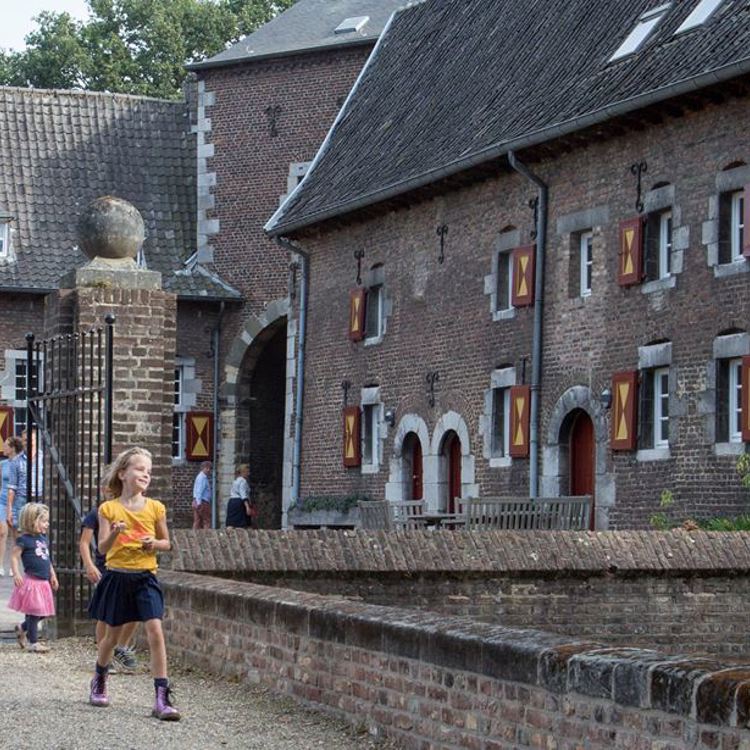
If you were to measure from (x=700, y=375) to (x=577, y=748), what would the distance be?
52.3 feet

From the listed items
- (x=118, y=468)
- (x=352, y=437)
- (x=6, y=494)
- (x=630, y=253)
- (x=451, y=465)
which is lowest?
(x=6, y=494)

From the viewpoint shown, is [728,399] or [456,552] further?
[728,399]

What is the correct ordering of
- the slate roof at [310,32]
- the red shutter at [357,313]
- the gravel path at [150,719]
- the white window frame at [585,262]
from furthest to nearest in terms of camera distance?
the slate roof at [310,32]
the red shutter at [357,313]
the white window frame at [585,262]
the gravel path at [150,719]

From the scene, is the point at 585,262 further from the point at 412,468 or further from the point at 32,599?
the point at 32,599

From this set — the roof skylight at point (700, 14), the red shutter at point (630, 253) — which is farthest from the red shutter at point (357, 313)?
the roof skylight at point (700, 14)

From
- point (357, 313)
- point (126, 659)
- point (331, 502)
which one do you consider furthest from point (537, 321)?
point (126, 659)

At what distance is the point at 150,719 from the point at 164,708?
12cm

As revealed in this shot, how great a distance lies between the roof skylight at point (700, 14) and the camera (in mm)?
24156

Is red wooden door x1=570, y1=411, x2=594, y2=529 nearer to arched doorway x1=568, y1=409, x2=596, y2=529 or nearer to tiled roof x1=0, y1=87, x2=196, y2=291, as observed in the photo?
arched doorway x1=568, y1=409, x2=596, y2=529

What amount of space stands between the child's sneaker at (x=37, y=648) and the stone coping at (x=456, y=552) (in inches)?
44.3

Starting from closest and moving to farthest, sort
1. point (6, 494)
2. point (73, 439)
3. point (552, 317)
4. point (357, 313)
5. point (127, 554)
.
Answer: point (127, 554) < point (73, 439) < point (6, 494) < point (552, 317) < point (357, 313)

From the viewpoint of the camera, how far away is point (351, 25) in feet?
130

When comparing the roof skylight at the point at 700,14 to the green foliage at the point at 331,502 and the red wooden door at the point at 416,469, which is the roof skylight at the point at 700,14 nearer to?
the red wooden door at the point at 416,469

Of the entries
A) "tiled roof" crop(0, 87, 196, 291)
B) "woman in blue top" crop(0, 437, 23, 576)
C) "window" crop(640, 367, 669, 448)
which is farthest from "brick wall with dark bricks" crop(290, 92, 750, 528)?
"woman in blue top" crop(0, 437, 23, 576)
